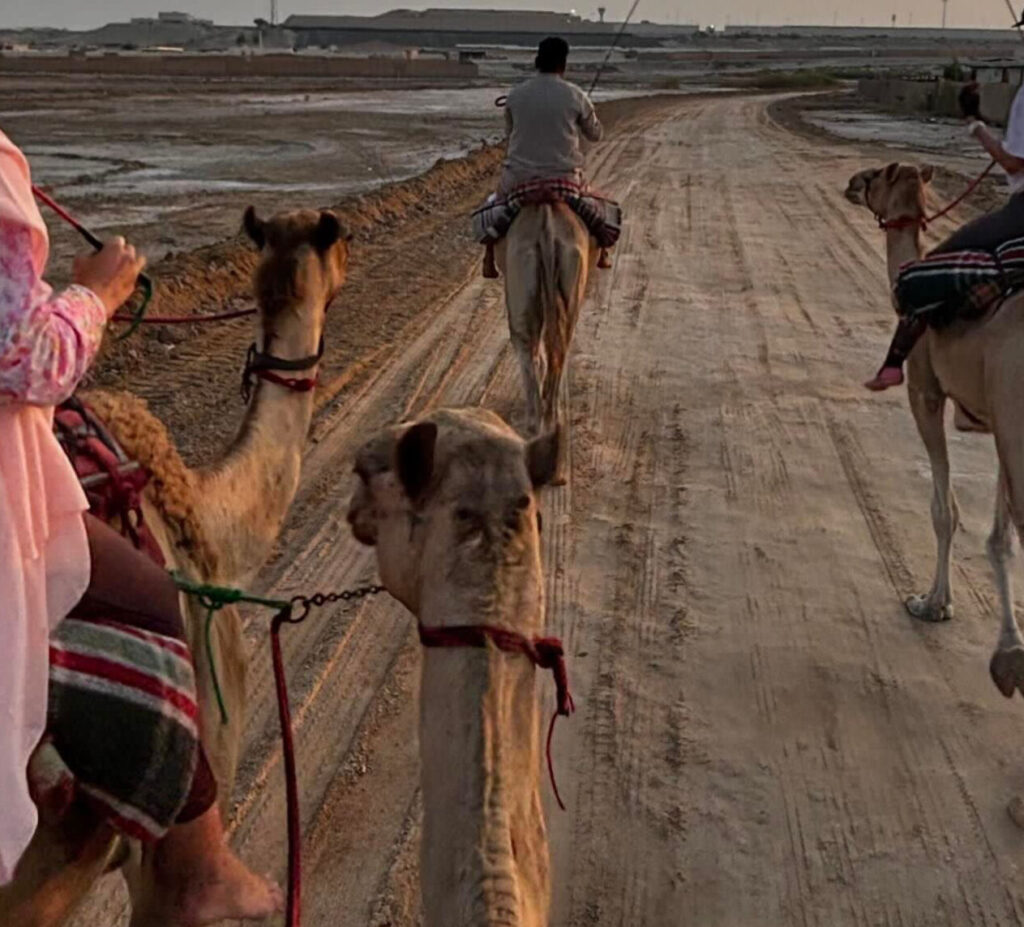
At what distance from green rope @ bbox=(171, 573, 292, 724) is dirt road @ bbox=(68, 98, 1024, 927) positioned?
1373 mm

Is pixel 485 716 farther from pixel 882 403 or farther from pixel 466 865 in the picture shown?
pixel 882 403

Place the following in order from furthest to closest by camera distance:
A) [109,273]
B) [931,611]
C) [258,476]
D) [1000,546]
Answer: [931,611] → [1000,546] → [258,476] → [109,273]

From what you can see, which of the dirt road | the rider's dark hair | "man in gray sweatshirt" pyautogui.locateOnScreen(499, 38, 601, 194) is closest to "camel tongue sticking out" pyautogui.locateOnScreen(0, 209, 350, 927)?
the dirt road

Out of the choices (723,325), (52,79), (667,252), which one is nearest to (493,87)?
(52,79)

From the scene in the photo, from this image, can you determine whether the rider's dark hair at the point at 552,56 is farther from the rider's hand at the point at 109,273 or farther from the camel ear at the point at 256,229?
the rider's hand at the point at 109,273

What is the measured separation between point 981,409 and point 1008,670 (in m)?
1.23

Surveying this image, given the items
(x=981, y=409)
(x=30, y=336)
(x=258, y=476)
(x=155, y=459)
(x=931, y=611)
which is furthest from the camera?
(x=931, y=611)

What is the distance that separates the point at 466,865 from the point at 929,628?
15.2 feet

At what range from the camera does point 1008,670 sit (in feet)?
18.6

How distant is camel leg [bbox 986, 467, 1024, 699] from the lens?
5645 mm

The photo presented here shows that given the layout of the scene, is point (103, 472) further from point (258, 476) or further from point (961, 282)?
point (961, 282)

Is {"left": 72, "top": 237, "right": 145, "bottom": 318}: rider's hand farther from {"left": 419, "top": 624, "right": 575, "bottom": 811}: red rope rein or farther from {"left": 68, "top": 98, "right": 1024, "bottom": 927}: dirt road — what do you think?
{"left": 68, "top": 98, "right": 1024, "bottom": 927}: dirt road

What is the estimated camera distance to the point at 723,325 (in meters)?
12.7

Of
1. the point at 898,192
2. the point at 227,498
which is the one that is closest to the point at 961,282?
the point at 898,192
